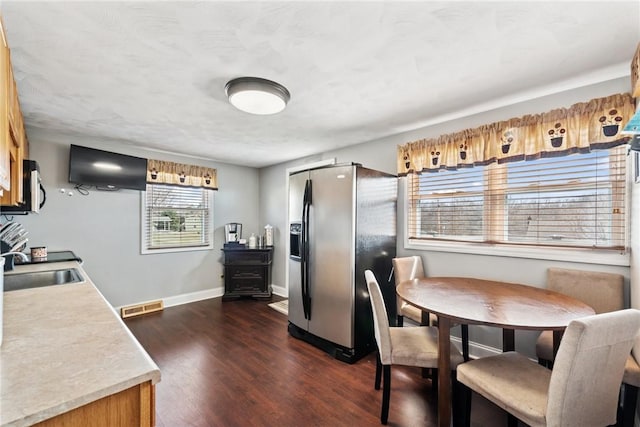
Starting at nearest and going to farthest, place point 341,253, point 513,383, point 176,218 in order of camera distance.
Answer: point 513,383 < point 341,253 < point 176,218

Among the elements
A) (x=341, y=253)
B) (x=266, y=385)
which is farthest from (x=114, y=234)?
(x=341, y=253)

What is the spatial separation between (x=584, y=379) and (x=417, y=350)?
0.82m

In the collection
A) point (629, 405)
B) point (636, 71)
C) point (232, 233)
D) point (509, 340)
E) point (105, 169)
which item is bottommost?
point (629, 405)

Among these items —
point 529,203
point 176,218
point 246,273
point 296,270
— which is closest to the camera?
point 529,203

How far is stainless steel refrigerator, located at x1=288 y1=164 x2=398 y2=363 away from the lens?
8.63ft

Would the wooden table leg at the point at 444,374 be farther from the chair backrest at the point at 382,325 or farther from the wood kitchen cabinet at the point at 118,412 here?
the wood kitchen cabinet at the point at 118,412

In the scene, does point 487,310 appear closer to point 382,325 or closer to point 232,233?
point 382,325

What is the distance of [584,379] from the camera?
1203mm

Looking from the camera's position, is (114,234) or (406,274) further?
(114,234)

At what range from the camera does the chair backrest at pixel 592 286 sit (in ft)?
6.22

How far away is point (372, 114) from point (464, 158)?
3.15 feet

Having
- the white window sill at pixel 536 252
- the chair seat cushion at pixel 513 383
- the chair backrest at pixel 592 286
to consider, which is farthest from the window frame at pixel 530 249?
the chair seat cushion at pixel 513 383

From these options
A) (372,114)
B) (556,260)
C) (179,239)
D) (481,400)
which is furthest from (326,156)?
(481,400)

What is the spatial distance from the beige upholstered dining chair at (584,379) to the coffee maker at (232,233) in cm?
413
